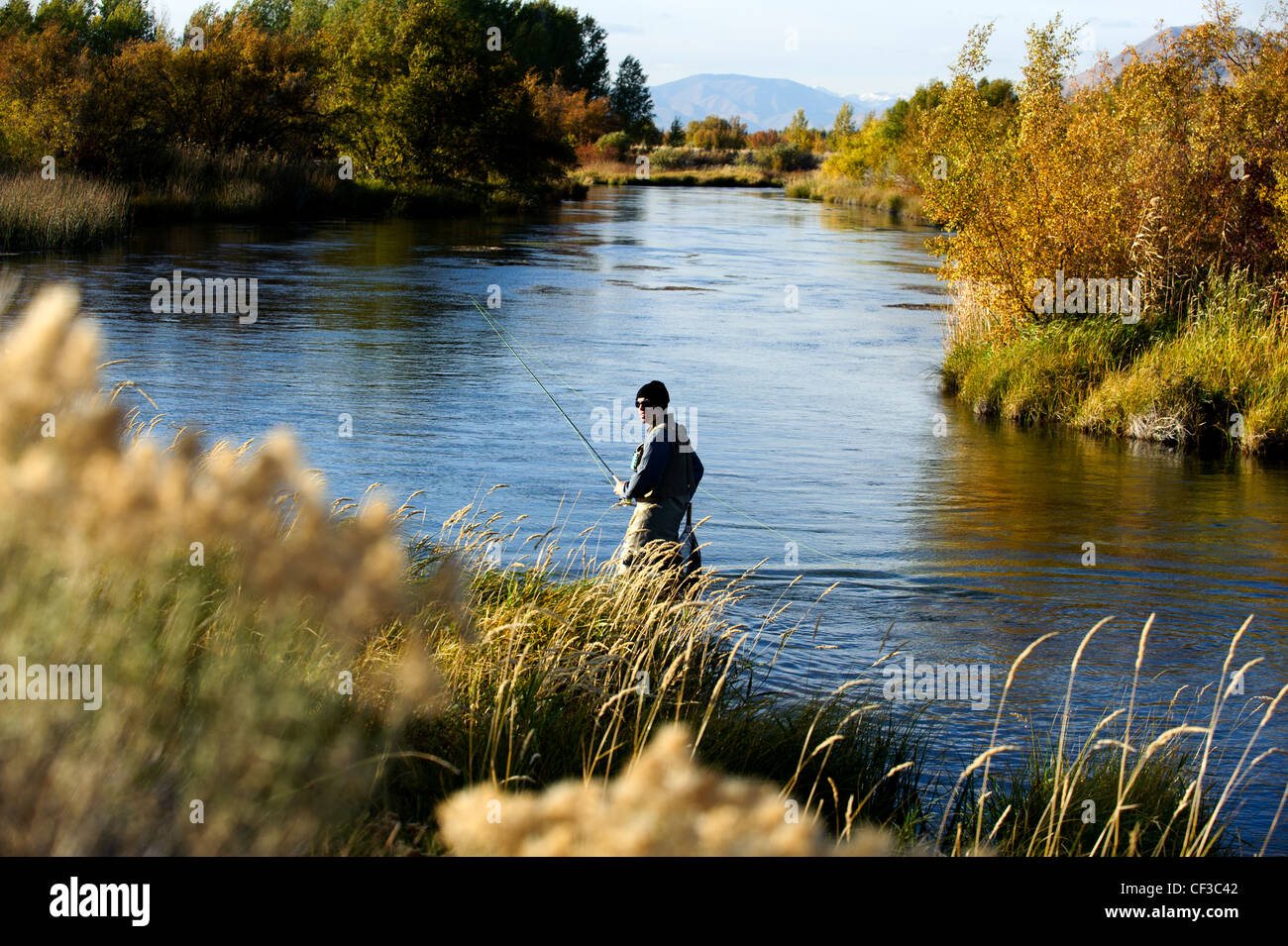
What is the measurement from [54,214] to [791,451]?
19.8m

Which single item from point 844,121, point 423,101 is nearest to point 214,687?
point 423,101

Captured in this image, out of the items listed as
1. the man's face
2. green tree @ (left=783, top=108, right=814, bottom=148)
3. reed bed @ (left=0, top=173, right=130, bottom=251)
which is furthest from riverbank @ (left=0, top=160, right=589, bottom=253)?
green tree @ (left=783, top=108, right=814, bottom=148)

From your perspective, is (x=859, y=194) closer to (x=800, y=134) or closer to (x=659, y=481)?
(x=800, y=134)

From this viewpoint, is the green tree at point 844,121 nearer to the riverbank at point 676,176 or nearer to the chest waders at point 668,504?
the riverbank at point 676,176

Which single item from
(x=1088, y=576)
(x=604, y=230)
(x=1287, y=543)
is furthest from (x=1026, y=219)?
(x=604, y=230)

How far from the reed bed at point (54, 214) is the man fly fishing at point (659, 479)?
77.7ft

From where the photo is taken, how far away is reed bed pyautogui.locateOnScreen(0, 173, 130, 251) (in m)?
27.8

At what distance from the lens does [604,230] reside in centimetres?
4497

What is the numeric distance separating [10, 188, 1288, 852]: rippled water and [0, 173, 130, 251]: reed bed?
3.60 feet

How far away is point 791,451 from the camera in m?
16.4

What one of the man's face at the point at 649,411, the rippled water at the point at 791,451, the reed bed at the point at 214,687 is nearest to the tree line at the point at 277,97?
the rippled water at the point at 791,451

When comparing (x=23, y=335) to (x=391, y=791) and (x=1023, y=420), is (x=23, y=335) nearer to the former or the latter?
(x=391, y=791)

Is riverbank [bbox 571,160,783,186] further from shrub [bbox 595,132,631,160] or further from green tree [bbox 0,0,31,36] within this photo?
green tree [bbox 0,0,31,36]
